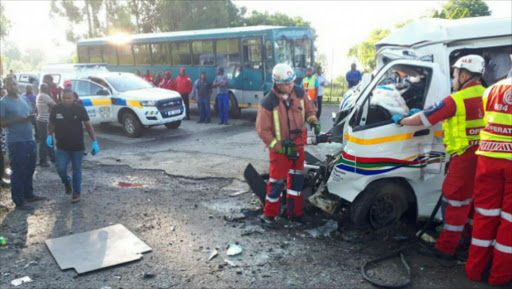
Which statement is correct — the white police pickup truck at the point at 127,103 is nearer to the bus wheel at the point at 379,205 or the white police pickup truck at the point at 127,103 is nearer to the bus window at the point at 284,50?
the bus window at the point at 284,50

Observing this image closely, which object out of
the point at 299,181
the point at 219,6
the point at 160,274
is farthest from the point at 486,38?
the point at 219,6

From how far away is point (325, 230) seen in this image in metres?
4.96

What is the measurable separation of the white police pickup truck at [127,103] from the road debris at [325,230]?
779 centimetres

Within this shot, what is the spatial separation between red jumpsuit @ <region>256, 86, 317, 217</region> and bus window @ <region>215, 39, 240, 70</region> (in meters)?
9.73

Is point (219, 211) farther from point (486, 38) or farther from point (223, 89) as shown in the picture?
point (223, 89)

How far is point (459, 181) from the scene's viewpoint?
4.14 metres

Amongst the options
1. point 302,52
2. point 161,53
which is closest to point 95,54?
point 161,53

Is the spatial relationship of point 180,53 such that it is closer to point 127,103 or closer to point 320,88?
point 127,103

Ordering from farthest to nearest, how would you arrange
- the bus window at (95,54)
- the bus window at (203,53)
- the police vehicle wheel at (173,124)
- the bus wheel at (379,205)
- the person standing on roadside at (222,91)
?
the bus window at (95,54)
the bus window at (203,53)
the person standing on roadside at (222,91)
the police vehicle wheel at (173,124)
the bus wheel at (379,205)

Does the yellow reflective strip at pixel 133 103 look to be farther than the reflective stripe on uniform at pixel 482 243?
Yes

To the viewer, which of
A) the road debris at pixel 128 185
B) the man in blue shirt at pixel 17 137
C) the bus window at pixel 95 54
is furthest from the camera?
the bus window at pixel 95 54

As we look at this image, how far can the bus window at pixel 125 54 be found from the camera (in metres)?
19.1

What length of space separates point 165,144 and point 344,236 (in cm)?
698

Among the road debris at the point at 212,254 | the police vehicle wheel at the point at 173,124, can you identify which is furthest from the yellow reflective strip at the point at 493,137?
the police vehicle wheel at the point at 173,124
